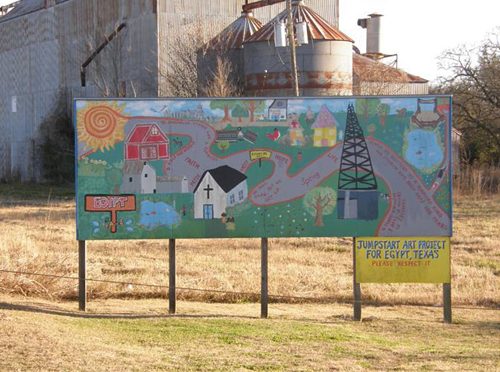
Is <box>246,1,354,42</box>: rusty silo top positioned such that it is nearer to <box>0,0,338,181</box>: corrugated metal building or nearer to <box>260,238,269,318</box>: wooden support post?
<box>0,0,338,181</box>: corrugated metal building

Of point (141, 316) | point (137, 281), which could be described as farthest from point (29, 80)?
point (141, 316)

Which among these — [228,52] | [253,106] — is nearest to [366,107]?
[253,106]

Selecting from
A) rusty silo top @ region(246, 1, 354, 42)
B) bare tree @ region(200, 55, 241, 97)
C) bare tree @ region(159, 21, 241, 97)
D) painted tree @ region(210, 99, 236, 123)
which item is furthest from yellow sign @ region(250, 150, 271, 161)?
bare tree @ region(159, 21, 241, 97)

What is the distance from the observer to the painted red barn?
39.1ft

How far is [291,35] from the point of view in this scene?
25.5m

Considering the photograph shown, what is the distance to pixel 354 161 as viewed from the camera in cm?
1201

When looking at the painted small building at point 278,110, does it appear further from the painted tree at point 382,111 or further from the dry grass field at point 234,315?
the dry grass field at point 234,315

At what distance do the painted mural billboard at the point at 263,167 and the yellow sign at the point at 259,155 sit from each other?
0.04 ft

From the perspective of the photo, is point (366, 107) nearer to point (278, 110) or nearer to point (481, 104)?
point (278, 110)

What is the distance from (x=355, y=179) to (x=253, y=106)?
1681 mm

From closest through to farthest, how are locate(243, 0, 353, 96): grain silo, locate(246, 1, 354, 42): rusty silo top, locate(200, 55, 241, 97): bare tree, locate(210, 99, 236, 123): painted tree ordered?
locate(210, 99, 236, 123): painted tree < locate(200, 55, 241, 97): bare tree < locate(243, 0, 353, 96): grain silo < locate(246, 1, 354, 42): rusty silo top

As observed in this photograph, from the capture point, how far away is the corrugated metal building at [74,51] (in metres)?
42.1

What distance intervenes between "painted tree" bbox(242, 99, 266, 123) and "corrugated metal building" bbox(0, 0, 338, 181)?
1159 inches

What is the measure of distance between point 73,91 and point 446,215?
127 ft
